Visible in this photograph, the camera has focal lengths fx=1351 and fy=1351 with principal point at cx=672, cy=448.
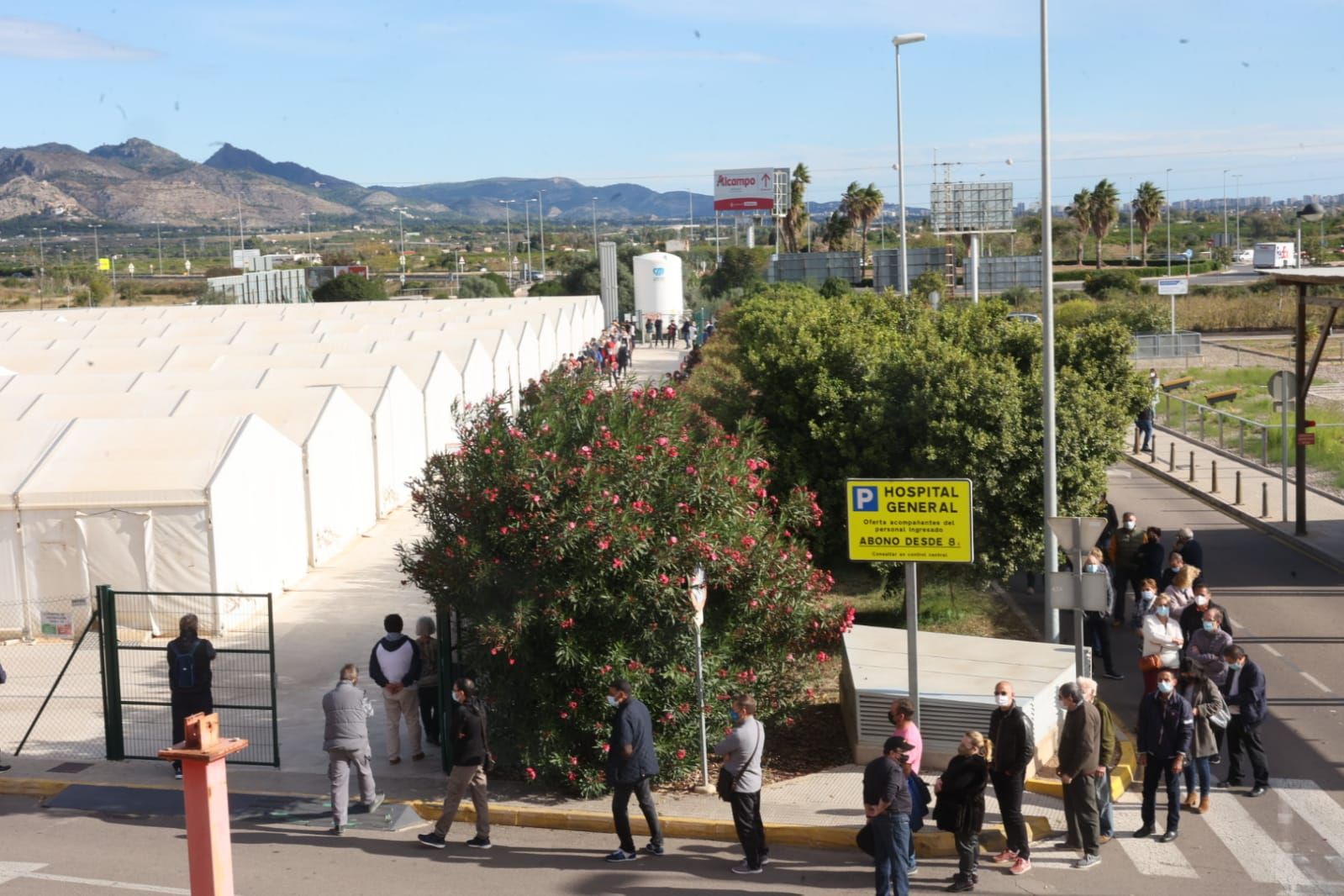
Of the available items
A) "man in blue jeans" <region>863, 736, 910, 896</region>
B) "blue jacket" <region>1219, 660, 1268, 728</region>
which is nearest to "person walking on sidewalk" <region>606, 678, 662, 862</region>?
"man in blue jeans" <region>863, 736, 910, 896</region>

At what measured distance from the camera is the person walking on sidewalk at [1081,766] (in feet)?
30.1

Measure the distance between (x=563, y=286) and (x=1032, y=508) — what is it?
6574 cm

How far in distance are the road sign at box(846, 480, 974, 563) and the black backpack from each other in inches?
218

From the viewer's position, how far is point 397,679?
37.6 ft

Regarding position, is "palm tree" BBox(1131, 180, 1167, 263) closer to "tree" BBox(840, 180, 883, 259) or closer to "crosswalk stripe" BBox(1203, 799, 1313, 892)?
"tree" BBox(840, 180, 883, 259)

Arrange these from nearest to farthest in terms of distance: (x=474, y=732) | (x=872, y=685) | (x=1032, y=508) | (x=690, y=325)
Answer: (x=474, y=732) < (x=872, y=685) < (x=1032, y=508) < (x=690, y=325)

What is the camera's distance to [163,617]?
1605cm

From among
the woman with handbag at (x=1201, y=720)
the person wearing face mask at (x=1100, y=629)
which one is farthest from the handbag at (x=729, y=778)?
the person wearing face mask at (x=1100, y=629)

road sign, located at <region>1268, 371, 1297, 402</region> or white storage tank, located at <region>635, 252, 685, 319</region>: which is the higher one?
white storage tank, located at <region>635, 252, 685, 319</region>

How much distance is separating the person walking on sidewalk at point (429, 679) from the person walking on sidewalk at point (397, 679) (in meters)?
0.10

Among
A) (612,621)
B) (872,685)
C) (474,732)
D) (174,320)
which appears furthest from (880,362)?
(174,320)

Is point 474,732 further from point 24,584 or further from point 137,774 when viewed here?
point 24,584

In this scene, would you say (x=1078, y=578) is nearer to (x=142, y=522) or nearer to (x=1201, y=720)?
(x=1201, y=720)

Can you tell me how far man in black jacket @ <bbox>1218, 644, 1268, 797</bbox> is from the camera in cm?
1070
